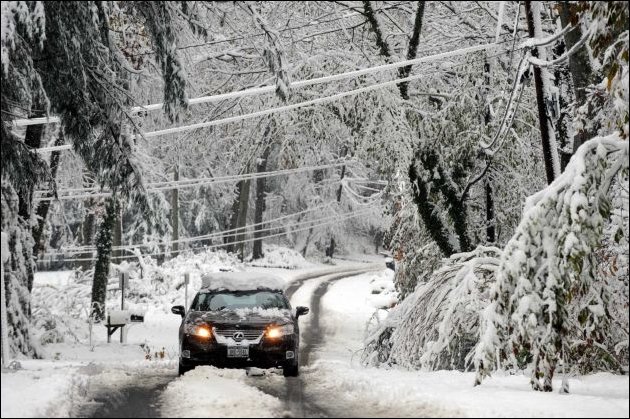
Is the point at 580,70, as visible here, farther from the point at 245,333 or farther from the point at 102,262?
the point at 102,262

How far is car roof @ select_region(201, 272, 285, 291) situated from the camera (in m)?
13.0

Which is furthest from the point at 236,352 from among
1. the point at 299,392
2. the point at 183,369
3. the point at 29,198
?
the point at 29,198

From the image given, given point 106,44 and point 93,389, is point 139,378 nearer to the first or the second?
point 93,389

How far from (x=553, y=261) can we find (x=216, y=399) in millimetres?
3893

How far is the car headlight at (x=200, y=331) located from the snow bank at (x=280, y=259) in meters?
33.8

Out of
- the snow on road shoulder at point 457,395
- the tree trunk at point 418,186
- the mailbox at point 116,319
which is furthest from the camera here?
the mailbox at point 116,319

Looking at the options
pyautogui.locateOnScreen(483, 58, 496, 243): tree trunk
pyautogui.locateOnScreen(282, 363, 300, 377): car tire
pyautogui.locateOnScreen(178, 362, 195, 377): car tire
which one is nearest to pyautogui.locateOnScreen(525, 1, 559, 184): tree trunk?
pyautogui.locateOnScreen(483, 58, 496, 243): tree trunk

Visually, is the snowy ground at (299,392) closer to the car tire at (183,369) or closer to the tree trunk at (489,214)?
the car tire at (183,369)

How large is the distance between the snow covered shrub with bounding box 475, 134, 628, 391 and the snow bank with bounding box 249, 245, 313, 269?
37.1 metres

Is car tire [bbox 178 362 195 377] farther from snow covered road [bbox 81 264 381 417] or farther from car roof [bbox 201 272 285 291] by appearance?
car roof [bbox 201 272 285 291]

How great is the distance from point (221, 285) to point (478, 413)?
6614mm

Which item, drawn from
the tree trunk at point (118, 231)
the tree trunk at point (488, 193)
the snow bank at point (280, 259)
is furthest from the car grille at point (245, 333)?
the snow bank at point (280, 259)

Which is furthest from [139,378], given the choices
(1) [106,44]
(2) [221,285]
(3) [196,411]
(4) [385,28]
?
(4) [385,28]

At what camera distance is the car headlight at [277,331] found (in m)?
11.5
